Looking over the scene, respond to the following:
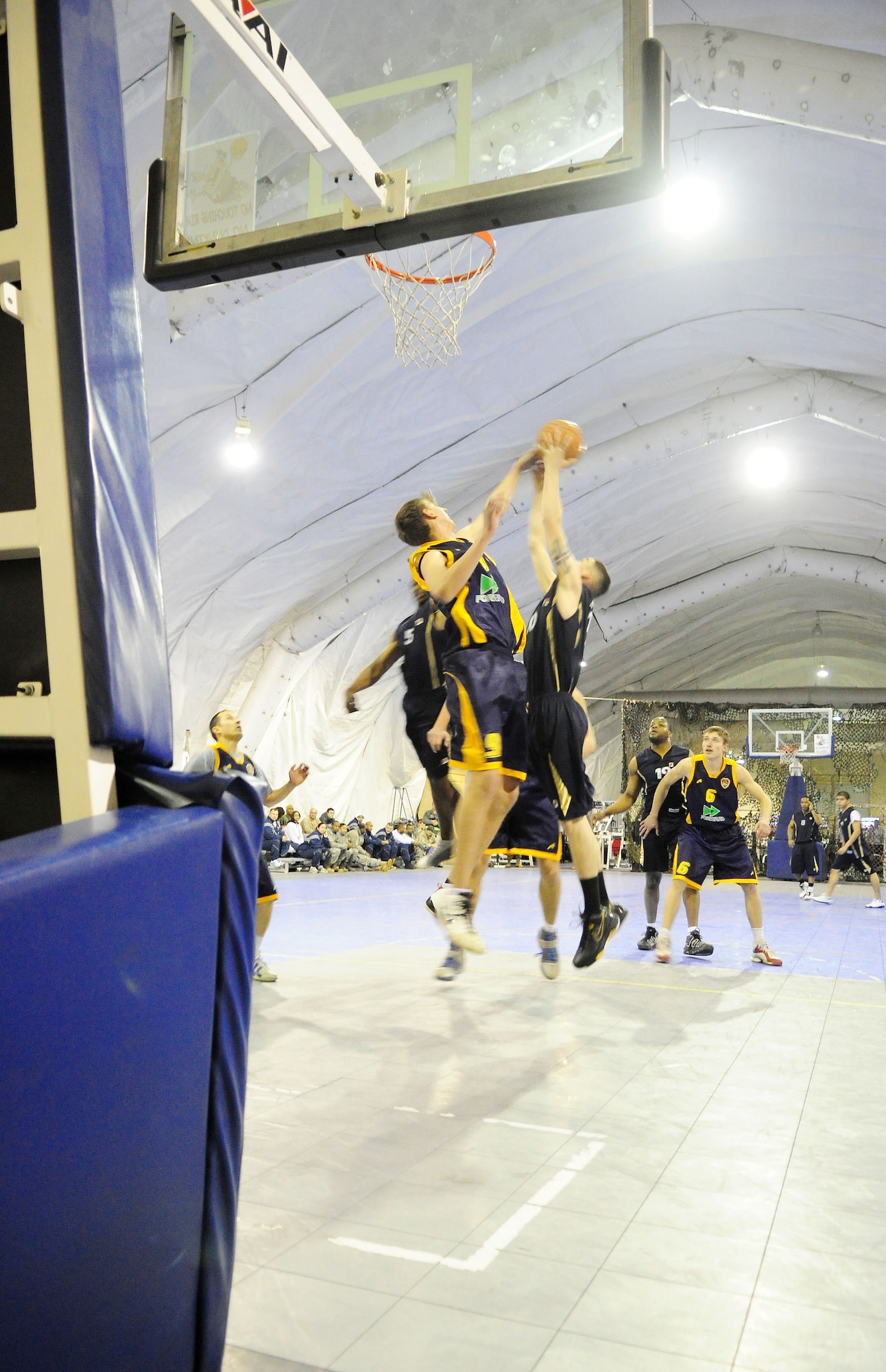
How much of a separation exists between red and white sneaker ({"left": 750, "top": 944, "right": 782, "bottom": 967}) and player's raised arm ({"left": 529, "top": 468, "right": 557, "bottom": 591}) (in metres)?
4.16

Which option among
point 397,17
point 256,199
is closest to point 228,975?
point 256,199

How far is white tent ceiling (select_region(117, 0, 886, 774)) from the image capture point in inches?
382

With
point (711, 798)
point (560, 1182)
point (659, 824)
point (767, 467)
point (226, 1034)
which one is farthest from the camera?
point (767, 467)

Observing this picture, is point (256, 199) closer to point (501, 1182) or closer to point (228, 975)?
point (228, 975)

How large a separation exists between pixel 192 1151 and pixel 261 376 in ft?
36.1

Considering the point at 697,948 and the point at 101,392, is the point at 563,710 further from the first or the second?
the point at 697,948

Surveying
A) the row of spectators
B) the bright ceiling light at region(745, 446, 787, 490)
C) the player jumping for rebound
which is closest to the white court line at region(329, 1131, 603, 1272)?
the player jumping for rebound

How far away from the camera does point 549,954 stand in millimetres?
5629

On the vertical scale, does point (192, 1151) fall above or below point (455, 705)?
below

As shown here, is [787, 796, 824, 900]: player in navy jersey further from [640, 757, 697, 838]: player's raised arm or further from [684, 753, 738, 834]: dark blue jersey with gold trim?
[684, 753, 738, 834]: dark blue jersey with gold trim

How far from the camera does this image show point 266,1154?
10.7 feet

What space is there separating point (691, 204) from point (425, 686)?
7.25 meters

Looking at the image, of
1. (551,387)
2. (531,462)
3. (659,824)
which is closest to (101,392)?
(531,462)

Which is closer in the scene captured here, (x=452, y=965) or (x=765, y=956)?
(x=452, y=965)
